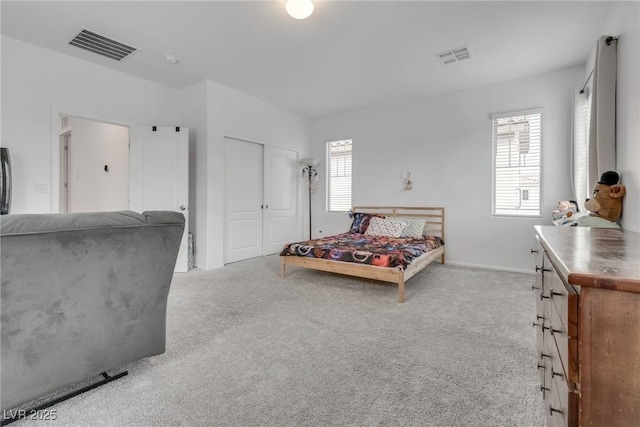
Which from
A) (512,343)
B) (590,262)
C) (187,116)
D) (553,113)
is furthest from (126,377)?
(553,113)

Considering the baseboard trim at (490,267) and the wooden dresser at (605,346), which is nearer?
the wooden dresser at (605,346)

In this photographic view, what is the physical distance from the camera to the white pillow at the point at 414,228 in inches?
181

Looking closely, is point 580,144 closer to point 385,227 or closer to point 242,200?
point 385,227

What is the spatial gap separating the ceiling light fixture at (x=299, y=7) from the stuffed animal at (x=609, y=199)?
2.65m

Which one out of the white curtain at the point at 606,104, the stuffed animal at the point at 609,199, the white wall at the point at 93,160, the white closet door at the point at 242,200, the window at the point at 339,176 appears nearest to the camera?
the stuffed animal at the point at 609,199

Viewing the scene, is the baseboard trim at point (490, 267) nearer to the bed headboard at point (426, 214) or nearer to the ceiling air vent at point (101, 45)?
the bed headboard at point (426, 214)

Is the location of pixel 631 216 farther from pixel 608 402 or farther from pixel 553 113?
pixel 553 113

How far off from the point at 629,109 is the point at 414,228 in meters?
2.85

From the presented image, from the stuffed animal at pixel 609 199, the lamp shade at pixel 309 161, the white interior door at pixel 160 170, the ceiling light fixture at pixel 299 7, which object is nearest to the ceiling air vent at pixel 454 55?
the ceiling light fixture at pixel 299 7

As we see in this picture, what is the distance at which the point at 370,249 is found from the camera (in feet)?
11.9

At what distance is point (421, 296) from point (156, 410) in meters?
2.54

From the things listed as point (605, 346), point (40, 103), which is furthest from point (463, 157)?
point (40, 103)

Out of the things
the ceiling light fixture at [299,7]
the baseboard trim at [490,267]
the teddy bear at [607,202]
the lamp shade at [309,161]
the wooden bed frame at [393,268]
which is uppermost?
the ceiling light fixture at [299,7]

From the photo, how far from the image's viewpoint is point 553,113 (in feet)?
12.8
